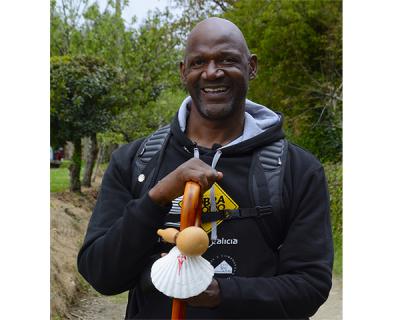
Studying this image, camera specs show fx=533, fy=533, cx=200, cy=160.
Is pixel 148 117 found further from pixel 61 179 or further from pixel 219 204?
pixel 219 204

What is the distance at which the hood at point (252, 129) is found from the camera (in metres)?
1.40

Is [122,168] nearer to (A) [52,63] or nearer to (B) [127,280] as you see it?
(B) [127,280]

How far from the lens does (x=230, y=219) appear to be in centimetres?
136

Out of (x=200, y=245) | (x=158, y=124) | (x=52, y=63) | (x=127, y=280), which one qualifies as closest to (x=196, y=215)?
(x=200, y=245)

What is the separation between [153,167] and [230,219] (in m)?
0.24

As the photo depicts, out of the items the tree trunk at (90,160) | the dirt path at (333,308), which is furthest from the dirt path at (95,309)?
the tree trunk at (90,160)

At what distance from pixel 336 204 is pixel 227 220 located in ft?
6.90

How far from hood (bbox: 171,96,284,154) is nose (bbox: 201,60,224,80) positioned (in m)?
0.19

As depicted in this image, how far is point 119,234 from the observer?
1.28 meters

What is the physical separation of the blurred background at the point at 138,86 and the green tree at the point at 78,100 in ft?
0.04

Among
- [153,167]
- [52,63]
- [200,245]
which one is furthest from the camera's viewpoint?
[52,63]

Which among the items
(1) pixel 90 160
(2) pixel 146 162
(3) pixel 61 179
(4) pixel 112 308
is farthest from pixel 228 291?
(1) pixel 90 160

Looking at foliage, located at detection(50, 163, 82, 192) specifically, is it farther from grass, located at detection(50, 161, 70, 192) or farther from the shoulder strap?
the shoulder strap

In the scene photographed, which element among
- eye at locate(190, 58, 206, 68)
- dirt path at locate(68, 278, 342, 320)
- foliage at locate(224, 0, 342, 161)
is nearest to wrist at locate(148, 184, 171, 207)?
eye at locate(190, 58, 206, 68)
